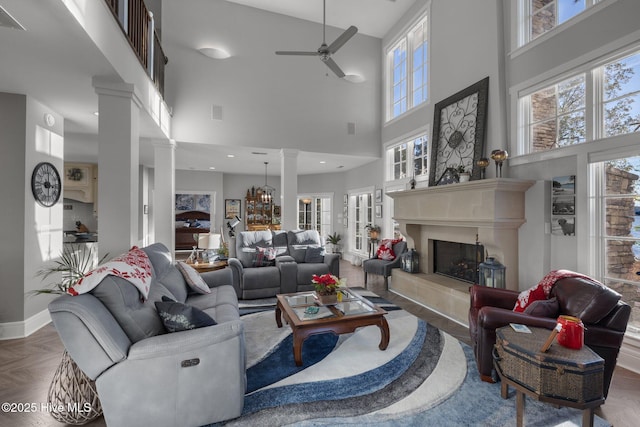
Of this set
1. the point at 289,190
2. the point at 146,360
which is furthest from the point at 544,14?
the point at 146,360

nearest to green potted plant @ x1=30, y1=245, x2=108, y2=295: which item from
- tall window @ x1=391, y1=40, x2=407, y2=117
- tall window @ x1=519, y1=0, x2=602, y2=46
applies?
tall window @ x1=519, y1=0, x2=602, y2=46

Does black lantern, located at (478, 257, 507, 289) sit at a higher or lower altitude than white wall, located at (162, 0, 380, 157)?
lower

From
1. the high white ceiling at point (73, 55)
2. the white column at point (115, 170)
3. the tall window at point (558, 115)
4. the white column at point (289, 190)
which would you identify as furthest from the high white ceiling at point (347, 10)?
the white column at point (115, 170)

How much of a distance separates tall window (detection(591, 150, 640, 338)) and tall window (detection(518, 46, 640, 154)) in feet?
1.21

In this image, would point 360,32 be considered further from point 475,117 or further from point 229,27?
point 475,117

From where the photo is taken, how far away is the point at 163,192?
534cm

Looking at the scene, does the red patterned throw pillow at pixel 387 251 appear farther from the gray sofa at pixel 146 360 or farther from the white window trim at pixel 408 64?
the gray sofa at pixel 146 360

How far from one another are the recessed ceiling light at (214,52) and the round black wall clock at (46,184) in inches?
129

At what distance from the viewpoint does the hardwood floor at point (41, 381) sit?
1984mm

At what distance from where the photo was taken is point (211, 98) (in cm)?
566

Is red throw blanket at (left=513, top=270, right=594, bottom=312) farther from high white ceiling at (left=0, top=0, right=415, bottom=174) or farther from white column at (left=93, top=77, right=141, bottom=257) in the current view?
high white ceiling at (left=0, top=0, right=415, bottom=174)

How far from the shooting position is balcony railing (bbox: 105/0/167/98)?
286 centimetres

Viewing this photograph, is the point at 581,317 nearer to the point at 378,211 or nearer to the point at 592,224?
the point at 592,224

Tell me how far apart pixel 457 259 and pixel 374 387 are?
289 cm
